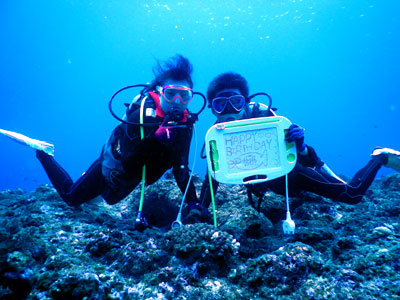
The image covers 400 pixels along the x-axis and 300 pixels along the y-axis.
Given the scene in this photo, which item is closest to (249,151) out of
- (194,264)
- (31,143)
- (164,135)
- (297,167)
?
(164,135)

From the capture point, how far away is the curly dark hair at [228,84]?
4438 millimetres

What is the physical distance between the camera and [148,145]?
3293 mm

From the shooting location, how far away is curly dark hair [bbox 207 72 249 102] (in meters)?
4.44

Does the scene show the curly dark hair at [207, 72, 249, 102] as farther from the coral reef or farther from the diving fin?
the diving fin

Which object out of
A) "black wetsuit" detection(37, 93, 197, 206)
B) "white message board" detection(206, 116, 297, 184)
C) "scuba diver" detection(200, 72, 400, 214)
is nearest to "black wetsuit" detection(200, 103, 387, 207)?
"scuba diver" detection(200, 72, 400, 214)

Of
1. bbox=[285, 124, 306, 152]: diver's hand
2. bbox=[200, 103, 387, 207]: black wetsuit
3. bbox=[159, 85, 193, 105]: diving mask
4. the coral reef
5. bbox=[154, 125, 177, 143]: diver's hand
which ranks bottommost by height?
the coral reef

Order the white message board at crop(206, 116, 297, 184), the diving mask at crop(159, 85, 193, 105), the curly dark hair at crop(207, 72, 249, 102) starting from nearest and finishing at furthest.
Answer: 1. the white message board at crop(206, 116, 297, 184)
2. the diving mask at crop(159, 85, 193, 105)
3. the curly dark hair at crop(207, 72, 249, 102)

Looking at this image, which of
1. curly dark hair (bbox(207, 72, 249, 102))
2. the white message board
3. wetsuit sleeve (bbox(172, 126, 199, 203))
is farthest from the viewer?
curly dark hair (bbox(207, 72, 249, 102))

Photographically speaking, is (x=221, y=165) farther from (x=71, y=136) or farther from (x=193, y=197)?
(x=71, y=136)

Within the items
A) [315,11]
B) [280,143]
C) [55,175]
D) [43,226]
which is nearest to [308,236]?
[280,143]

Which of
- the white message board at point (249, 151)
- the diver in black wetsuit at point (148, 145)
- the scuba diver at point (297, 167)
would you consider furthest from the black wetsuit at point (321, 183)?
the white message board at point (249, 151)

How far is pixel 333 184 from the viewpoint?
13.7 feet

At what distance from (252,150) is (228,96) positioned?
6.17 ft

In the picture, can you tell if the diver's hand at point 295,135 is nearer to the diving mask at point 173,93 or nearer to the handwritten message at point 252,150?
the handwritten message at point 252,150
